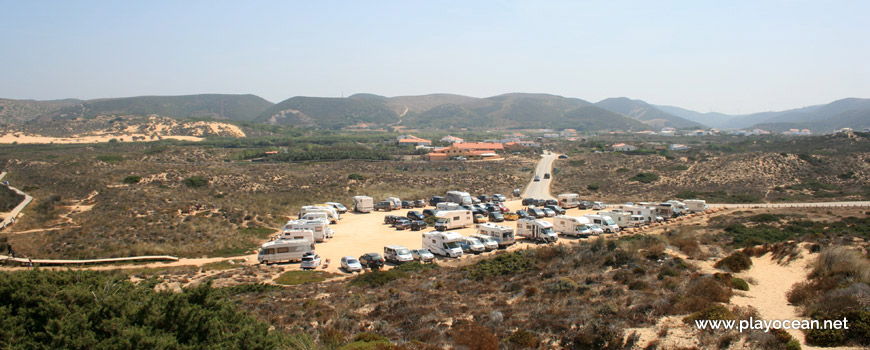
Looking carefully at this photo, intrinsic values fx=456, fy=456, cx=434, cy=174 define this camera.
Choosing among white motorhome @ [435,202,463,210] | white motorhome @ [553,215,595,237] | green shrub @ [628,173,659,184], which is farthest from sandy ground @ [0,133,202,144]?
white motorhome @ [553,215,595,237]

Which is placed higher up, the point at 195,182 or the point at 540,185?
the point at 195,182

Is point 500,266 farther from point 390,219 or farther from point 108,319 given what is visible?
point 390,219

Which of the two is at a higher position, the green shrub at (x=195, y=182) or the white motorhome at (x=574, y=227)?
the green shrub at (x=195, y=182)

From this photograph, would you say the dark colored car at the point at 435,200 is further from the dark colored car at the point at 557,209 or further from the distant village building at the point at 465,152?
the distant village building at the point at 465,152

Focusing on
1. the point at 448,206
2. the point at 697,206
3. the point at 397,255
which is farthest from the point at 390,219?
the point at 697,206

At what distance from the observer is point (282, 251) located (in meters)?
23.8

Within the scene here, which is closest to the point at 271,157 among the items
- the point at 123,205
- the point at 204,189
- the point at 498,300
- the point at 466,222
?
the point at 204,189

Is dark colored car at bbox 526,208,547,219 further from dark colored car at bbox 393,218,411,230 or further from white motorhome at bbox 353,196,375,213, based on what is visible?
white motorhome at bbox 353,196,375,213

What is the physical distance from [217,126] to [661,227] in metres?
114

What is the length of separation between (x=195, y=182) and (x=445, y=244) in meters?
32.6

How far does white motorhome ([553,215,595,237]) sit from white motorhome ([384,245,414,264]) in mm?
10677

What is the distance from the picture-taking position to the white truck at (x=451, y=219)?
31.4 m

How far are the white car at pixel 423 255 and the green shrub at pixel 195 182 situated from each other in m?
31.0

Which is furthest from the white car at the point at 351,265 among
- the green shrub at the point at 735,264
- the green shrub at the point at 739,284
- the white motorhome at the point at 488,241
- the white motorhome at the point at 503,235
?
the green shrub at the point at 739,284
